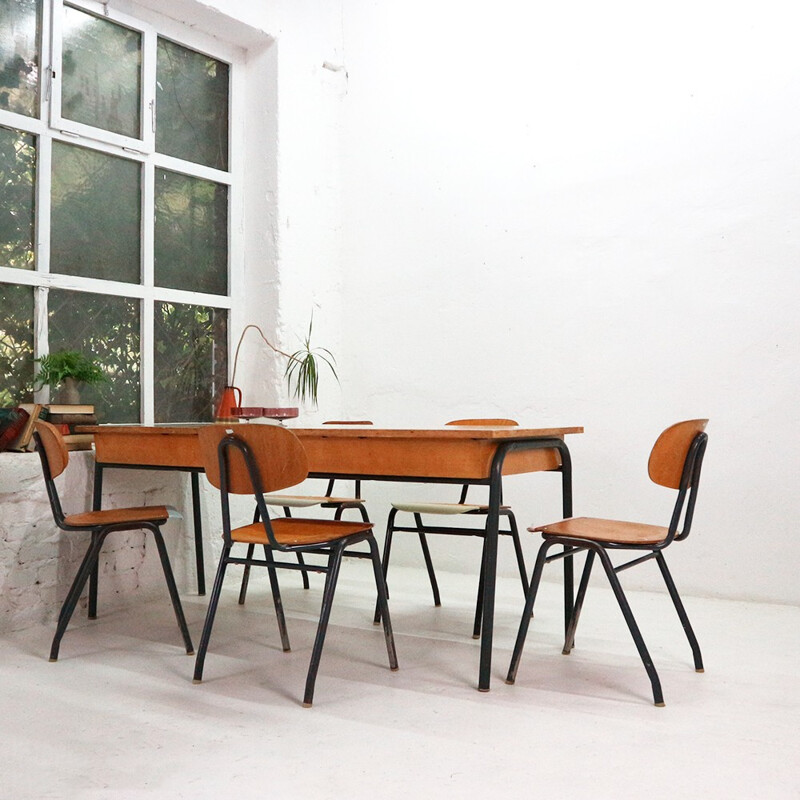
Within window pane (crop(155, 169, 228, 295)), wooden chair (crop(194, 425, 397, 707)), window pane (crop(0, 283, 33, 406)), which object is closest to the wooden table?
wooden chair (crop(194, 425, 397, 707))

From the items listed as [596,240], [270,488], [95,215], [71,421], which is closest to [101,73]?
[95,215]

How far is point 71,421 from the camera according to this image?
11.7 ft

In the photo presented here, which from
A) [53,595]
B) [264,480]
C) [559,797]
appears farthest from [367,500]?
[559,797]

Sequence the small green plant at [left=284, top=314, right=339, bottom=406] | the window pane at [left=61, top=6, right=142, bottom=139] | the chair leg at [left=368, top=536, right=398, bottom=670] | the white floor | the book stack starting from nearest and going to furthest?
the white floor → the chair leg at [left=368, top=536, right=398, bottom=670] → the book stack → the window pane at [left=61, top=6, right=142, bottom=139] → the small green plant at [left=284, top=314, right=339, bottom=406]

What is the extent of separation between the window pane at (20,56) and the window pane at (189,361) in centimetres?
113

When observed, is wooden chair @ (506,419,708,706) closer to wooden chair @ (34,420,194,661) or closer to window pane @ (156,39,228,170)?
wooden chair @ (34,420,194,661)

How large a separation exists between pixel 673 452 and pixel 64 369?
98.9 inches

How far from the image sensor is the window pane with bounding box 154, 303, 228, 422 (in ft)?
14.2

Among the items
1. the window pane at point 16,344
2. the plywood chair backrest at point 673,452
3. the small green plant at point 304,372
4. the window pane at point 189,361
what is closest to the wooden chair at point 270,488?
the plywood chair backrest at point 673,452

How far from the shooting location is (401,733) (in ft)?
6.91

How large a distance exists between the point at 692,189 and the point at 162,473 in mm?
2777

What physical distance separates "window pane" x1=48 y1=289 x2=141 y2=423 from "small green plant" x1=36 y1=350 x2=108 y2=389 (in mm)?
183

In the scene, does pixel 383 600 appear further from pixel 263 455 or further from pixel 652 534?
pixel 652 534

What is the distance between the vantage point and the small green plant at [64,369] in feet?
11.7
